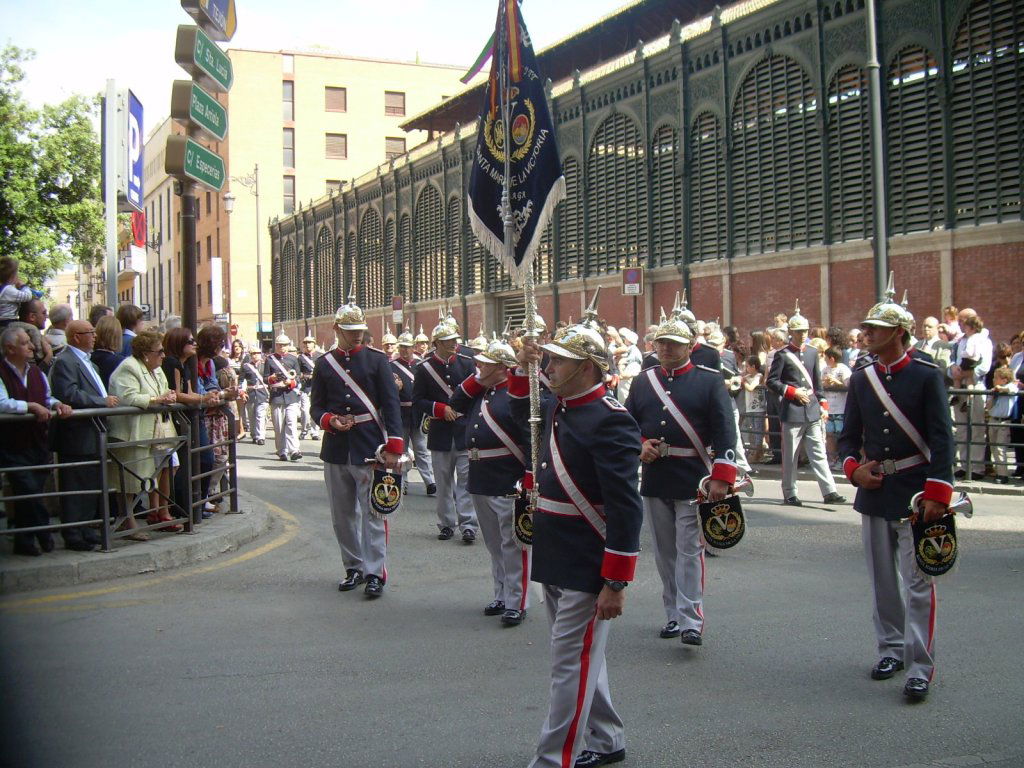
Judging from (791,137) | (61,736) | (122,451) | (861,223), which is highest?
(791,137)

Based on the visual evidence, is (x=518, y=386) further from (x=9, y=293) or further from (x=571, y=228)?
(x=571, y=228)

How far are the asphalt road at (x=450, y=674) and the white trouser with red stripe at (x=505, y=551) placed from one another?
211mm

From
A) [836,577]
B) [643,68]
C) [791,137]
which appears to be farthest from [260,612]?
[643,68]

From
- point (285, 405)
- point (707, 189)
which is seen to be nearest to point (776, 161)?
point (707, 189)

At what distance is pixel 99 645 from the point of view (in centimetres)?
649

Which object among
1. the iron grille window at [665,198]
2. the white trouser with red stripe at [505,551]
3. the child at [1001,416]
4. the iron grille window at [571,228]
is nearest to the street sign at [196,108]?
the white trouser with red stripe at [505,551]

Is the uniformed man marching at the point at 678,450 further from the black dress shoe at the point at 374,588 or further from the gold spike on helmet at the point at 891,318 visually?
the black dress shoe at the point at 374,588

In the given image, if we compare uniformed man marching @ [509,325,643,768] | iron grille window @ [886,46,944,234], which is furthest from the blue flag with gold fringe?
iron grille window @ [886,46,944,234]

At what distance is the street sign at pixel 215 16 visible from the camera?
10195mm

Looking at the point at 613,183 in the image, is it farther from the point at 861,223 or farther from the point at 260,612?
the point at 260,612

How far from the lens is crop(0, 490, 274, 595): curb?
797cm

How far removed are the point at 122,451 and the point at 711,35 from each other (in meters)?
20.9

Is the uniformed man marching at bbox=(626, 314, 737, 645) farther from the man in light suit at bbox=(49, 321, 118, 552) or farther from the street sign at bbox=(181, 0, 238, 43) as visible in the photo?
the street sign at bbox=(181, 0, 238, 43)

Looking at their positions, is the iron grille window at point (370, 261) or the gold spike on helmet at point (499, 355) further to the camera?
the iron grille window at point (370, 261)
